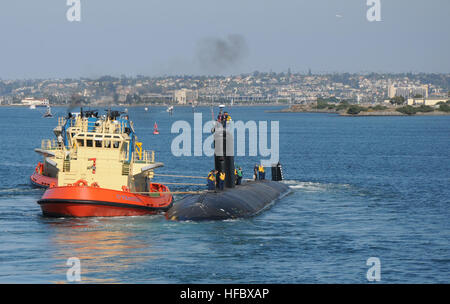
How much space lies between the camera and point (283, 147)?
117188mm

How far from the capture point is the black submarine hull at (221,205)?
4338 centimetres

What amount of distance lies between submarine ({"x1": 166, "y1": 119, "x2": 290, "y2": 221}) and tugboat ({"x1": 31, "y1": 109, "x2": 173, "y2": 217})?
2.52 m

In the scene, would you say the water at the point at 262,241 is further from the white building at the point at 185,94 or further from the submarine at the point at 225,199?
the white building at the point at 185,94

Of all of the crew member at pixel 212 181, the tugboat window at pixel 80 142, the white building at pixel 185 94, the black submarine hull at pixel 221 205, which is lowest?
the black submarine hull at pixel 221 205

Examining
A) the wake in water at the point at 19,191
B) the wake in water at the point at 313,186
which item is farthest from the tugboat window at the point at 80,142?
the wake in water at the point at 313,186

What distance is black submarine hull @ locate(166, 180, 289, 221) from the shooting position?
4338cm

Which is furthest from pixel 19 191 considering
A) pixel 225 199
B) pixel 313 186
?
pixel 313 186

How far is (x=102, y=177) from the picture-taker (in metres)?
47.1

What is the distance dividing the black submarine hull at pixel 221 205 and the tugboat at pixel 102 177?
2175mm

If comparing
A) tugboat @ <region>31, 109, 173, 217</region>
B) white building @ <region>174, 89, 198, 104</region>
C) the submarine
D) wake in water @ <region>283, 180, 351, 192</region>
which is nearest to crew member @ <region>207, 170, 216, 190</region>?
the submarine

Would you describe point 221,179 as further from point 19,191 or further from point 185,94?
point 185,94
